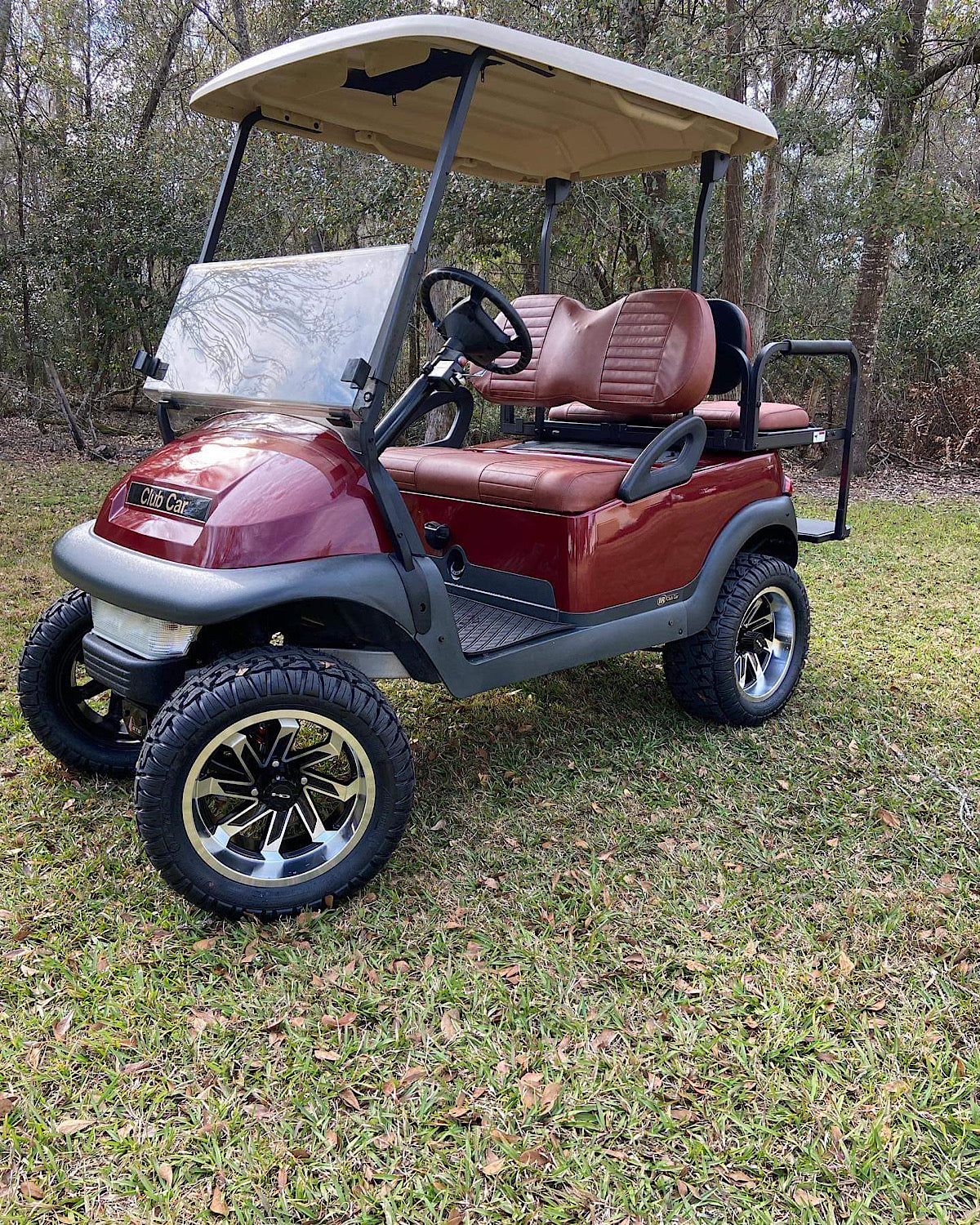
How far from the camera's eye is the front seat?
116 inches

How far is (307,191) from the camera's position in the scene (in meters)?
8.89

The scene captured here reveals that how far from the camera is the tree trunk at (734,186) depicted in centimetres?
765

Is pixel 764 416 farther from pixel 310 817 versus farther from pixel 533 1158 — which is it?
pixel 533 1158

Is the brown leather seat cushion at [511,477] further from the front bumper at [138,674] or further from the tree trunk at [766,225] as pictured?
the tree trunk at [766,225]

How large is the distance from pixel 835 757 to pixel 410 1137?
213 centimetres

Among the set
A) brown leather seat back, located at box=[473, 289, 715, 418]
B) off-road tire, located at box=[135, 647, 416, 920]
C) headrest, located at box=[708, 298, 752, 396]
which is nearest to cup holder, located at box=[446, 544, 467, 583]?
brown leather seat back, located at box=[473, 289, 715, 418]

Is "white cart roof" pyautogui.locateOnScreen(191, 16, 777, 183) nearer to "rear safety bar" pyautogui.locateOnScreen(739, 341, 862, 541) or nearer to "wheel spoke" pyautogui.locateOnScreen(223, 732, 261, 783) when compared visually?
"rear safety bar" pyautogui.locateOnScreen(739, 341, 862, 541)

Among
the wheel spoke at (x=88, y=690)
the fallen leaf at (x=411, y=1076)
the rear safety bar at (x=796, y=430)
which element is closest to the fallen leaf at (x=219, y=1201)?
the fallen leaf at (x=411, y=1076)

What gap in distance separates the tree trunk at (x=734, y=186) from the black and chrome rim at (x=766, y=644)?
548cm

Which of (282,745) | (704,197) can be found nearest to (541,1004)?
(282,745)

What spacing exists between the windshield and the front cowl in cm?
14

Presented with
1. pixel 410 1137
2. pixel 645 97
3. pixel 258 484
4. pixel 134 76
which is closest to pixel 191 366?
pixel 258 484

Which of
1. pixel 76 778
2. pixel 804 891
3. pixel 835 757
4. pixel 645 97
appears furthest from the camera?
pixel 835 757

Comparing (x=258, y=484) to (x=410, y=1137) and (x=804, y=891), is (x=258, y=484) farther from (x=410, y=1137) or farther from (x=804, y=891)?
(x=804, y=891)
